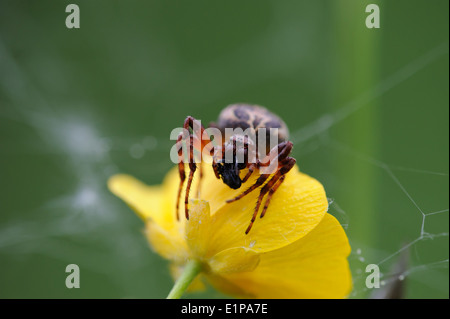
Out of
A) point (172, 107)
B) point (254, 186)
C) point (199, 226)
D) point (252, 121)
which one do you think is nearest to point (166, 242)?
point (199, 226)

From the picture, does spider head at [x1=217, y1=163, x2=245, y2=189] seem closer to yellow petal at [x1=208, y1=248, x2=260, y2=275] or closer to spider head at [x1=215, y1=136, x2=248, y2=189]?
spider head at [x1=215, y1=136, x2=248, y2=189]

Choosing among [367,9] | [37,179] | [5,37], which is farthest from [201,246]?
[5,37]

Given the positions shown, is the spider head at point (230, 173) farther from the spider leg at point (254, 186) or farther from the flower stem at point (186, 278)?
the flower stem at point (186, 278)

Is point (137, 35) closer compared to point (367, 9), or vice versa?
point (367, 9)

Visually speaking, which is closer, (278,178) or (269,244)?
(269,244)

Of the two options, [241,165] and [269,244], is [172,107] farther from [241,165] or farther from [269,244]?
[269,244]

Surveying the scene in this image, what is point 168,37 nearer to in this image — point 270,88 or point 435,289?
point 270,88
